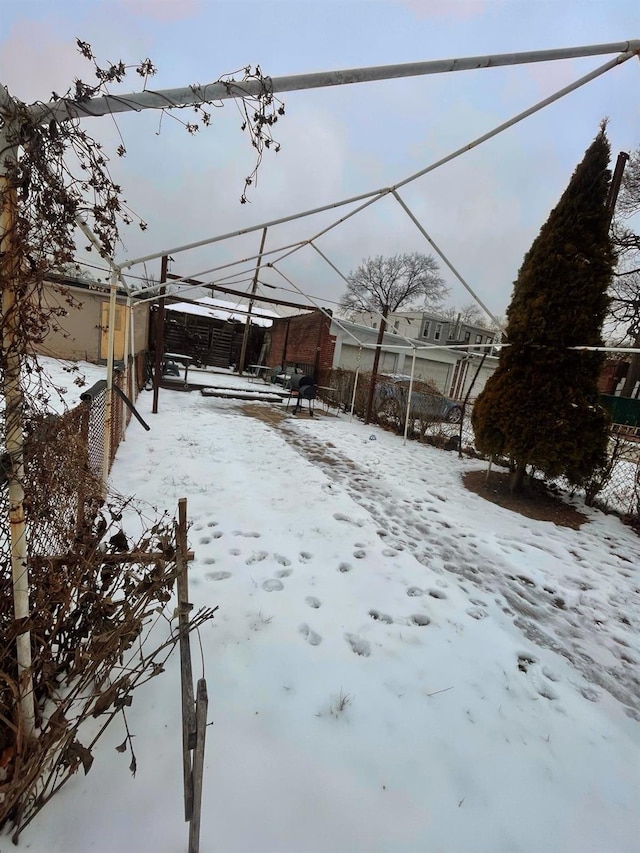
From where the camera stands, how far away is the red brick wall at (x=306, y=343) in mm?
15703

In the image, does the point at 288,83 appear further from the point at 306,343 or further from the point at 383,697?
the point at 306,343

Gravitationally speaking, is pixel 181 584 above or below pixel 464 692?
above

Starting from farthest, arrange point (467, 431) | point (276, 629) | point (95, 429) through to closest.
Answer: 1. point (467, 431)
2. point (95, 429)
3. point (276, 629)

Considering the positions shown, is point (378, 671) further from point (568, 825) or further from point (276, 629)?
point (568, 825)

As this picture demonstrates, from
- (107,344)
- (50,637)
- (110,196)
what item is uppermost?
(110,196)

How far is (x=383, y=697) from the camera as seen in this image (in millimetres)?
1895

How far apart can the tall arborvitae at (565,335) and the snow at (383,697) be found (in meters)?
1.38


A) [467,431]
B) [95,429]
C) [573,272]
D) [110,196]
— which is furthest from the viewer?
[467,431]

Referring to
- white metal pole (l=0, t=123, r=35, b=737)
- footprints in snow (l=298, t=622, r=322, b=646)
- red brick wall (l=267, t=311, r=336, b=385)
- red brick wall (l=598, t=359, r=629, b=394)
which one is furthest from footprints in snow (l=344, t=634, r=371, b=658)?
red brick wall (l=598, t=359, r=629, b=394)

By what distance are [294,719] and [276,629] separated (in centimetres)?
58

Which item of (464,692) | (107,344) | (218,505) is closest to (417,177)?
(107,344)

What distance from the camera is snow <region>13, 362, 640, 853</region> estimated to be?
4.34 feet

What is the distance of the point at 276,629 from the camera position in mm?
2246

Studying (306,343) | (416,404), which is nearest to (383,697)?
(416,404)
